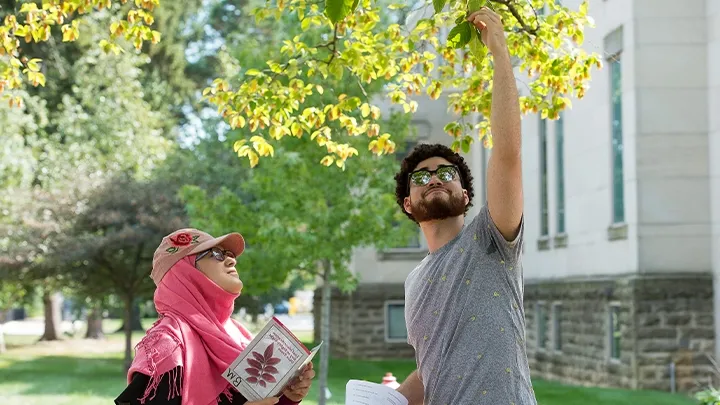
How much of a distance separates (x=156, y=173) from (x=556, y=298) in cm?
1160

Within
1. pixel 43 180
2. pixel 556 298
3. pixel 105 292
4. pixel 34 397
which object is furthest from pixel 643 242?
pixel 43 180

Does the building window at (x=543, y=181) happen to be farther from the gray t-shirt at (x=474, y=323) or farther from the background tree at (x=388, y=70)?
the gray t-shirt at (x=474, y=323)

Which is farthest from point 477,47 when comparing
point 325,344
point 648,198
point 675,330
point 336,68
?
point 325,344

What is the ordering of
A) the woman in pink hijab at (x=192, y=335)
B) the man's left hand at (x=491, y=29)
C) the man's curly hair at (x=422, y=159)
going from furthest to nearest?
the man's curly hair at (x=422, y=159) < the woman in pink hijab at (x=192, y=335) < the man's left hand at (x=491, y=29)

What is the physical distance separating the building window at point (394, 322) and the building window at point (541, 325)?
562cm

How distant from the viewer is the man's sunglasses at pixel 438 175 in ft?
14.2

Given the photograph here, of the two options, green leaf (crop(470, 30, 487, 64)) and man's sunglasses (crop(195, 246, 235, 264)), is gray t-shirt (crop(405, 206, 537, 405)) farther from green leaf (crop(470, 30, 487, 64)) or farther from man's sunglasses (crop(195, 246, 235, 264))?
green leaf (crop(470, 30, 487, 64))

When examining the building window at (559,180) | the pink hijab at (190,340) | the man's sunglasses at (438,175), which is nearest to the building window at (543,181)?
the building window at (559,180)

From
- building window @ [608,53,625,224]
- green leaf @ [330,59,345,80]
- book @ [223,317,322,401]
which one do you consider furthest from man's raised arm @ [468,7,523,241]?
building window @ [608,53,625,224]

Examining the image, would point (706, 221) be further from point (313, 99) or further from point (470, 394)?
point (470, 394)

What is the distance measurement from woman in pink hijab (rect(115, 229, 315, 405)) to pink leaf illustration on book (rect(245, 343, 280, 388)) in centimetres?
8

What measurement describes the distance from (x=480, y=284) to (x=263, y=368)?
2.95 feet

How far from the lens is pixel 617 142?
1905 cm

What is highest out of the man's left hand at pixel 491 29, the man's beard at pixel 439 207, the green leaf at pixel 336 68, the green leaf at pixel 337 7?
the green leaf at pixel 336 68
